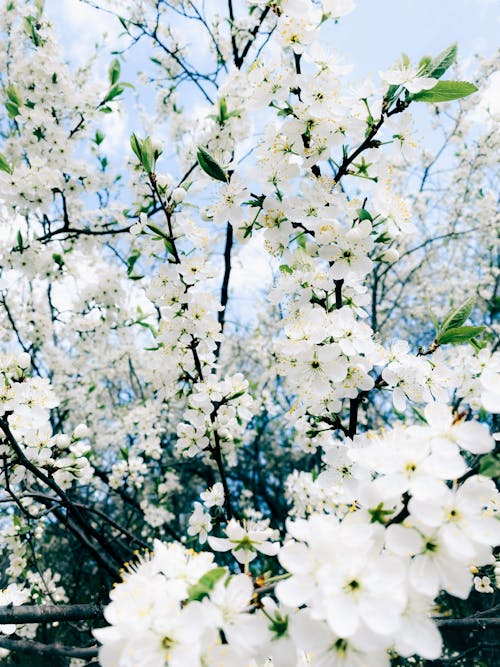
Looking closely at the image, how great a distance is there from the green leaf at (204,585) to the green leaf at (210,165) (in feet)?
4.25

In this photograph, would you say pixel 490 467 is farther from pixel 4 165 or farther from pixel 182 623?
pixel 4 165

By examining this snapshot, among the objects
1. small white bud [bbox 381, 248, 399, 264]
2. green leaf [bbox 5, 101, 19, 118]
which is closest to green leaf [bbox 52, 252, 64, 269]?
green leaf [bbox 5, 101, 19, 118]

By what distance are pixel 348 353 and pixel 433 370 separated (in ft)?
1.43

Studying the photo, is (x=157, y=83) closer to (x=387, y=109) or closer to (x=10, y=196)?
(x=10, y=196)

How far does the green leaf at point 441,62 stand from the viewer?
62.4 inches

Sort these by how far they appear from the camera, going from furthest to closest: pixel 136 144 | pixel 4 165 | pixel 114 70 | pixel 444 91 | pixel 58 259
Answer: pixel 58 259, pixel 114 70, pixel 4 165, pixel 136 144, pixel 444 91

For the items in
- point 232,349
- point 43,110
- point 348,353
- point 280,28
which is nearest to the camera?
point 348,353

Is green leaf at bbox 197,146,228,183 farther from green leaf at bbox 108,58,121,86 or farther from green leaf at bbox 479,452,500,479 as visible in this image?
green leaf at bbox 108,58,121,86

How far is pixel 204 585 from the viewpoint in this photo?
0.89 metres

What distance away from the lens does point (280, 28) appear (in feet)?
5.32

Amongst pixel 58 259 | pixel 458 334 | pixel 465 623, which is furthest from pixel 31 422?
pixel 58 259

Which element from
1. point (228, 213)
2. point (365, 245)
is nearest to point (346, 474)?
point (365, 245)

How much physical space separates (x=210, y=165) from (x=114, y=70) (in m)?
2.83

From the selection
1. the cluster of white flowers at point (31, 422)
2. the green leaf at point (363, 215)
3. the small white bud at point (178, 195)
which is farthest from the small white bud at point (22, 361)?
the green leaf at point (363, 215)
